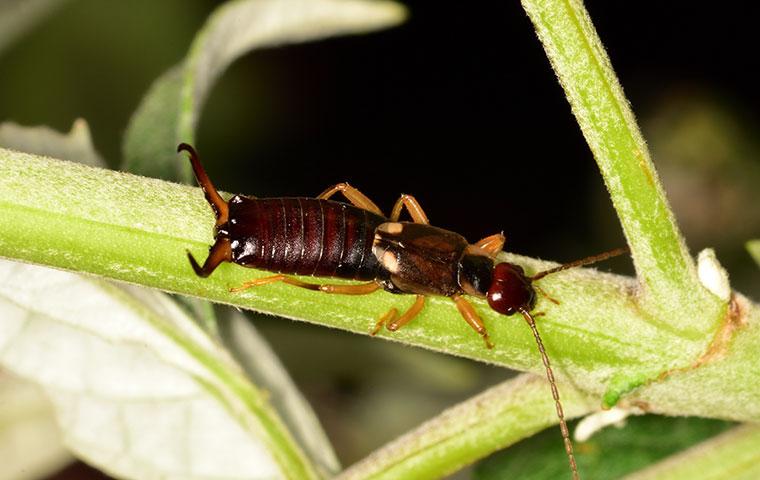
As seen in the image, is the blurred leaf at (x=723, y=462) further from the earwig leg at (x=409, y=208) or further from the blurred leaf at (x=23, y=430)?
the blurred leaf at (x=23, y=430)

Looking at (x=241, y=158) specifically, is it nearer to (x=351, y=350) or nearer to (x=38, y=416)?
(x=351, y=350)

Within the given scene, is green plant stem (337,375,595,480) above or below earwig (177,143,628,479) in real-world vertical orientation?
below

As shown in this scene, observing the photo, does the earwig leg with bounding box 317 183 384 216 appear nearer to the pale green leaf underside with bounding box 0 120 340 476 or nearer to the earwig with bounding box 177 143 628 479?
the earwig with bounding box 177 143 628 479

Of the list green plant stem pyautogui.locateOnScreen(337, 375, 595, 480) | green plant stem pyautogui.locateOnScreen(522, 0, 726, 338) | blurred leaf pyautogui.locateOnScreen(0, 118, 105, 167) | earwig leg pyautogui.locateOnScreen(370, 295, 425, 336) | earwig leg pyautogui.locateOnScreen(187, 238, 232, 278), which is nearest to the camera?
green plant stem pyautogui.locateOnScreen(522, 0, 726, 338)

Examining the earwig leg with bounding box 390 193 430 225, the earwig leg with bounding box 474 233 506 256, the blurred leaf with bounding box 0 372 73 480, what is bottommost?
the blurred leaf with bounding box 0 372 73 480

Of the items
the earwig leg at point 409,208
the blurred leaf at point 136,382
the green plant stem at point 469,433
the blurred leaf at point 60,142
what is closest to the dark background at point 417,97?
the earwig leg at point 409,208

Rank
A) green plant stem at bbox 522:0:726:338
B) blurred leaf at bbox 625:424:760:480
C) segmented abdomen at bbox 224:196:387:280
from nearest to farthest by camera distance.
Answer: green plant stem at bbox 522:0:726:338
blurred leaf at bbox 625:424:760:480
segmented abdomen at bbox 224:196:387:280

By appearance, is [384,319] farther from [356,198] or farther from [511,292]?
[356,198]

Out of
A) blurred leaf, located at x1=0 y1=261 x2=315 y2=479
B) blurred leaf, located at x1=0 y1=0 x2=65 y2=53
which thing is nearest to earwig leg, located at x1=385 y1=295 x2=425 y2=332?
blurred leaf, located at x1=0 y1=261 x2=315 y2=479
